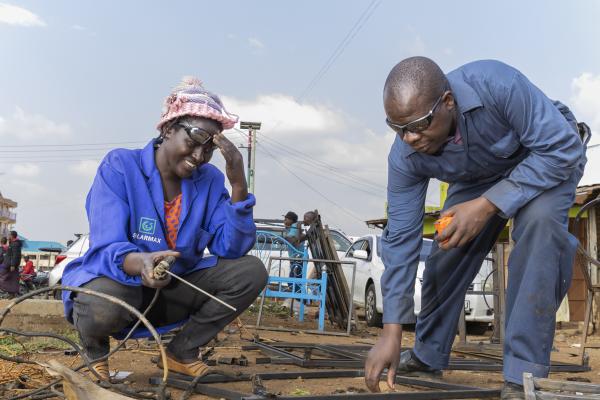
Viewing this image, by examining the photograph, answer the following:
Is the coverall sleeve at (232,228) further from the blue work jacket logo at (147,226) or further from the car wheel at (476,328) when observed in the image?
the car wheel at (476,328)

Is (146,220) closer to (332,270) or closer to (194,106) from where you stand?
(194,106)

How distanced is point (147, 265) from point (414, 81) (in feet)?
4.44

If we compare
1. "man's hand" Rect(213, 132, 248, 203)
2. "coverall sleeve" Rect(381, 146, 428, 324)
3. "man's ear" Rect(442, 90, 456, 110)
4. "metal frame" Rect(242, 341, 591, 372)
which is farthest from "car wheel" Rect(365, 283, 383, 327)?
"man's ear" Rect(442, 90, 456, 110)

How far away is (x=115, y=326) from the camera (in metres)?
2.99

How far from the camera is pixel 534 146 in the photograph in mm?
2623

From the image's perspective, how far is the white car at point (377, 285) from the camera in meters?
9.55

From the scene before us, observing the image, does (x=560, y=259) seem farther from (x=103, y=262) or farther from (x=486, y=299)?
(x=486, y=299)

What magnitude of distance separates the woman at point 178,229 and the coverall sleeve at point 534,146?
4.32 feet

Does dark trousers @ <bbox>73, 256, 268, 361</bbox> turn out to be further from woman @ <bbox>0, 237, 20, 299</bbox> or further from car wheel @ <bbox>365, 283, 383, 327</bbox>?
woman @ <bbox>0, 237, 20, 299</bbox>

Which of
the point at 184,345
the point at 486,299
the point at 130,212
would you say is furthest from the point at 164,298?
the point at 486,299

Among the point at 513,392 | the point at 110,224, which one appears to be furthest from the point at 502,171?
the point at 110,224

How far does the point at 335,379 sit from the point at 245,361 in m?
0.68

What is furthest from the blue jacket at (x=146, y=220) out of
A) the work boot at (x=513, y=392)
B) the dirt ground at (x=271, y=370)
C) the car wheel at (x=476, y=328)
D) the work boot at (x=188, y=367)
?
the car wheel at (x=476, y=328)

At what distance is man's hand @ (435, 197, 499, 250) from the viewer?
2.64 m
